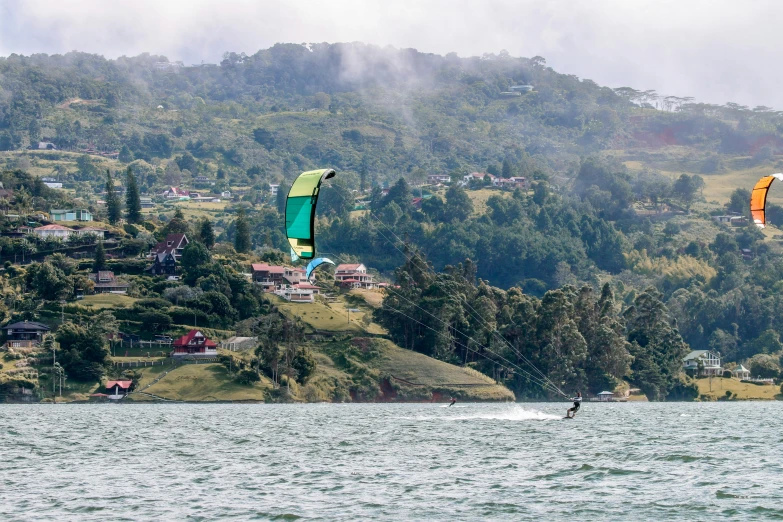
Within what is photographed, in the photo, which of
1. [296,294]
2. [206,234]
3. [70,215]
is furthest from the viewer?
[70,215]

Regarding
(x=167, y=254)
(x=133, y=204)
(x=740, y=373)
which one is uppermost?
(x=133, y=204)

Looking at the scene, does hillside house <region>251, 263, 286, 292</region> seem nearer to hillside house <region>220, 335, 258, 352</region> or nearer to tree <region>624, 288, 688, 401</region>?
hillside house <region>220, 335, 258, 352</region>

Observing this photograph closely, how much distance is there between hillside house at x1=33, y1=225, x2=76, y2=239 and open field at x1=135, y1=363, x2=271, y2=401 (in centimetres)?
3823

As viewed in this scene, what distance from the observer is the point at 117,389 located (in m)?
95.6

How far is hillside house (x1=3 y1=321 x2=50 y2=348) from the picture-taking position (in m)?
101

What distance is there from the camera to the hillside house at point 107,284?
115625mm

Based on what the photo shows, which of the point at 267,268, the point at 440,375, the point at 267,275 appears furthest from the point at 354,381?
the point at 267,268

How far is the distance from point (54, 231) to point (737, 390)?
74939mm

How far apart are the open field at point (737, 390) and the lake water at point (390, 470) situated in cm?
5687

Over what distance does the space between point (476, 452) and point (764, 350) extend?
393ft

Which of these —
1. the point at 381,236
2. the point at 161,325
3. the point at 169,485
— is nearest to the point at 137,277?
the point at 161,325

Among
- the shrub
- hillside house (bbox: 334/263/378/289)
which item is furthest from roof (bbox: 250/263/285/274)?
the shrub

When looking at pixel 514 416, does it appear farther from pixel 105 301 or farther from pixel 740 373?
pixel 740 373

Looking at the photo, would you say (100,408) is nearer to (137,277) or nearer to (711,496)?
(137,277)
